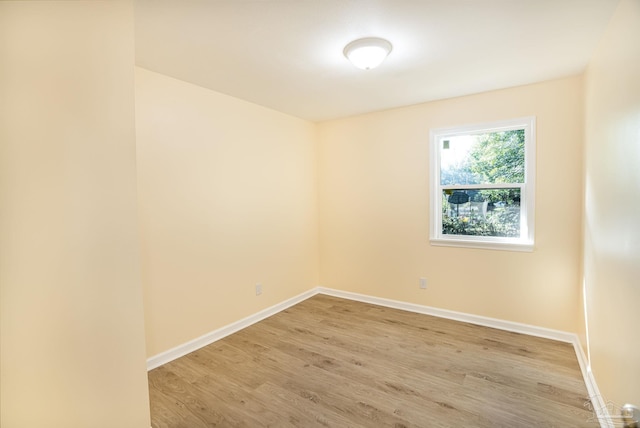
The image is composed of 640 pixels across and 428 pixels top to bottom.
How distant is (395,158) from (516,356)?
2339 millimetres

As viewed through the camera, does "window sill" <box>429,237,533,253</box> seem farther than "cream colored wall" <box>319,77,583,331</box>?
Yes

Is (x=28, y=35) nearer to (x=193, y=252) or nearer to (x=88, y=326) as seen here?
(x=88, y=326)

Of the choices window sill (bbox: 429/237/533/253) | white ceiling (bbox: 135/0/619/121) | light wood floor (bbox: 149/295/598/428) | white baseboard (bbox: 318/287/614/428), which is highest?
white ceiling (bbox: 135/0/619/121)

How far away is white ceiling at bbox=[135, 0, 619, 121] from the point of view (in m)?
1.70

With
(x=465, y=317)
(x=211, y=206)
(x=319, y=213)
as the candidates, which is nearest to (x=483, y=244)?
(x=465, y=317)

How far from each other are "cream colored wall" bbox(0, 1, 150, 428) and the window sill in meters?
3.00

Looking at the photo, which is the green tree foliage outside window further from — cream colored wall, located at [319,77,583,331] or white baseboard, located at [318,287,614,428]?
white baseboard, located at [318,287,614,428]

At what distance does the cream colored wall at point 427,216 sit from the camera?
2.81 metres

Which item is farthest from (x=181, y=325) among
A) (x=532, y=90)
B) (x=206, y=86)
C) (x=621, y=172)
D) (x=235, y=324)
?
→ (x=532, y=90)

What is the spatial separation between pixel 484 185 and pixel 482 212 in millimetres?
294

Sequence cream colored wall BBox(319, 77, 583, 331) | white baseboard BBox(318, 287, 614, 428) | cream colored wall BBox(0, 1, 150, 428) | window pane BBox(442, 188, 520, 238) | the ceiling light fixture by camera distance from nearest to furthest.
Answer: cream colored wall BBox(0, 1, 150, 428) < white baseboard BBox(318, 287, 614, 428) < the ceiling light fixture < cream colored wall BBox(319, 77, 583, 331) < window pane BBox(442, 188, 520, 238)

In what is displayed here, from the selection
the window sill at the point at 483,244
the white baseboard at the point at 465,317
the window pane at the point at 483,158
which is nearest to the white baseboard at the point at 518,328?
the white baseboard at the point at 465,317

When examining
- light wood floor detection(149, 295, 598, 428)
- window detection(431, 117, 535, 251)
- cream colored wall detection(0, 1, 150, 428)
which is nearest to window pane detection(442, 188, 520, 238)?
window detection(431, 117, 535, 251)

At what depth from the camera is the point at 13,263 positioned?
1.20 metres
